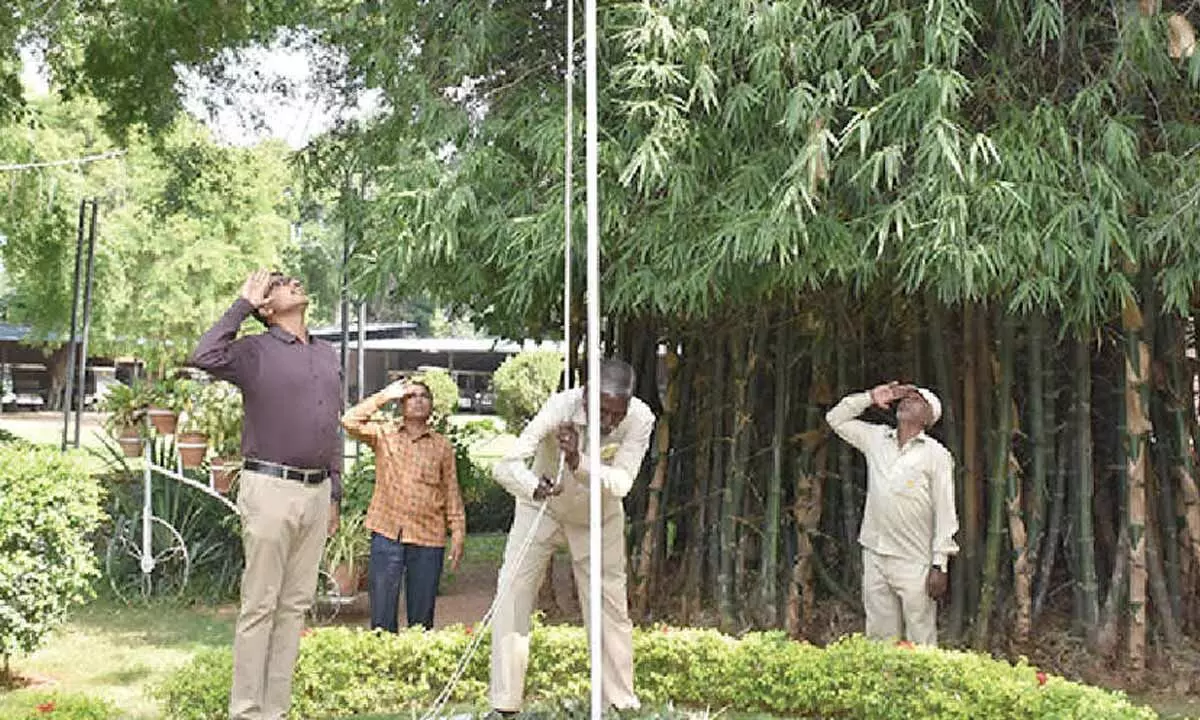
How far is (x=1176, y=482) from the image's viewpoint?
263 inches

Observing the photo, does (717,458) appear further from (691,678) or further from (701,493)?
(691,678)

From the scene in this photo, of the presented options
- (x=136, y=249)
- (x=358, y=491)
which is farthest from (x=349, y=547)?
(x=136, y=249)

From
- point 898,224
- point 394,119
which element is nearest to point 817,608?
point 898,224

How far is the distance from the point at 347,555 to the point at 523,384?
37.9ft

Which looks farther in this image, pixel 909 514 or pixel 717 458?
pixel 717 458

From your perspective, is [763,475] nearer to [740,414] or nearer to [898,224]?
[740,414]

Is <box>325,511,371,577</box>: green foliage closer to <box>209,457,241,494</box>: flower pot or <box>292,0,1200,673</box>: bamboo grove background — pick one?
<box>209,457,241,494</box>: flower pot

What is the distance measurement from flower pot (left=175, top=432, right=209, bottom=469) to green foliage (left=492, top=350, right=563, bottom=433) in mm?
11039

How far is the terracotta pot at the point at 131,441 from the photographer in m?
7.83

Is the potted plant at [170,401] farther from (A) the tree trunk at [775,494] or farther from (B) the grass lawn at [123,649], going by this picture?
(A) the tree trunk at [775,494]

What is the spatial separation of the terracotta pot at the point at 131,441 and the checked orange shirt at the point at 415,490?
244 centimetres

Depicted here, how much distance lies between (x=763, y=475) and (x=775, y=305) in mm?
1117

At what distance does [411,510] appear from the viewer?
5977mm

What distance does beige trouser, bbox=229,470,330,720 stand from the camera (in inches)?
170
